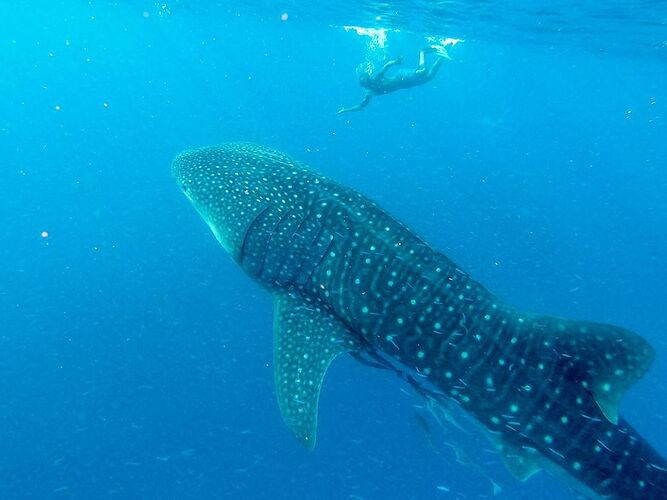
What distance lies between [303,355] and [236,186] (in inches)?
86.0

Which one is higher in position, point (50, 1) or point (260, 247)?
point (50, 1)

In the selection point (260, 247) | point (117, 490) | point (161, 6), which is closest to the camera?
point (260, 247)

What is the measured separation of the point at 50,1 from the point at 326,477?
63.1 metres

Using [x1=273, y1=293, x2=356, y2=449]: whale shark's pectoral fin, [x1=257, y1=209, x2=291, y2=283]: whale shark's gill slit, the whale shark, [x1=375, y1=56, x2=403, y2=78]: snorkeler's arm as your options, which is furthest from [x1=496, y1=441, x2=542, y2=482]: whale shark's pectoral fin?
[x1=375, y1=56, x2=403, y2=78]: snorkeler's arm

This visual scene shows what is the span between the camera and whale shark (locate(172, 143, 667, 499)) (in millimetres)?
3938

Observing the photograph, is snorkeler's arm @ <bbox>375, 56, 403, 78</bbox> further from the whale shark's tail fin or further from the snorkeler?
the whale shark's tail fin

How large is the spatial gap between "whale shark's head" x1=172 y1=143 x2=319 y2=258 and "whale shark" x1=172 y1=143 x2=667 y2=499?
2 centimetres

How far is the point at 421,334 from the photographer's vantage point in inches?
174

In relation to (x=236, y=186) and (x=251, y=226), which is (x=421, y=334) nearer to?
(x=251, y=226)

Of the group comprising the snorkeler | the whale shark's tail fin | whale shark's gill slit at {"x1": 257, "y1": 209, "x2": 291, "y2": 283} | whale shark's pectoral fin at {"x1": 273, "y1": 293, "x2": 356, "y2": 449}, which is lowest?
whale shark's pectoral fin at {"x1": 273, "y1": 293, "x2": 356, "y2": 449}

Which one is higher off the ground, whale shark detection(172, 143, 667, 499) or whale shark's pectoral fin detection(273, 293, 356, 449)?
whale shark detection(172, 143, 667, 499)

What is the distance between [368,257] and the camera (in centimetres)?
470

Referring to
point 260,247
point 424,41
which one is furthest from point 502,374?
point 424,41

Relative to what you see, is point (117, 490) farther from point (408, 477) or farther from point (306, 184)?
point (306, 184)
